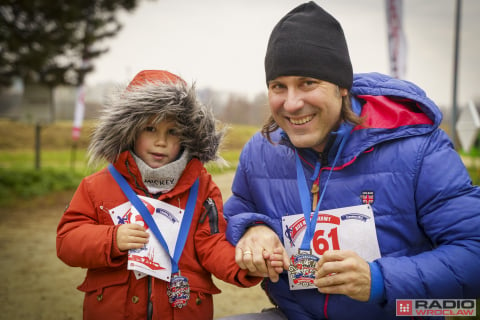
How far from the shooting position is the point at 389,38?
21.8ft

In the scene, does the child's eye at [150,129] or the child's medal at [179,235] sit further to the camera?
the child's eye at [150,129]

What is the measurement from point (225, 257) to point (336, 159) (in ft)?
2.42

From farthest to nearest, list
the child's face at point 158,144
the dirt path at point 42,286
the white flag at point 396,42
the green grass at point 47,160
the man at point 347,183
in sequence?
the white flag at point 396,42 → the dirt path at point 42,286 → the green grass at point 47,160 → the child's face at point 158,144 → the man at point 347,183

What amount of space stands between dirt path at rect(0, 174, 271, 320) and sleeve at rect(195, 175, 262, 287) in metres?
1.97

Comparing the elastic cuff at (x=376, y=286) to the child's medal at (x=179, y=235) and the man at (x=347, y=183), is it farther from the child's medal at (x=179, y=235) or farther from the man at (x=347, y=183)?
the child's medal at (x=179, y=235)

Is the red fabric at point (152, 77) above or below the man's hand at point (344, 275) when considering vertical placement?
above

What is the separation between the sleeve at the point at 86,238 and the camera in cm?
204

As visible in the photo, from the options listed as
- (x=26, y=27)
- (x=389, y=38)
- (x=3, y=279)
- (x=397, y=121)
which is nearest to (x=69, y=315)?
(x=3, y=279)

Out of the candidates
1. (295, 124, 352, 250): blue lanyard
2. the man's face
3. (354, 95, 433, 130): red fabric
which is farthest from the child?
(354, 95, 433, 130): red fabric

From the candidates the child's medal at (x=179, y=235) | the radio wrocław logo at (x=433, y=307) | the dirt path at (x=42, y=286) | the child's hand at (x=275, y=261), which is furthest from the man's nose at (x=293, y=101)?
the dirt path at (x=42, y=286)

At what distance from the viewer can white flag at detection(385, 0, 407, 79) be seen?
21.4 feet

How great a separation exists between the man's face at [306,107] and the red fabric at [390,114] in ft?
0.47

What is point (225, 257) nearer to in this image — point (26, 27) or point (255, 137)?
point (255, 137)

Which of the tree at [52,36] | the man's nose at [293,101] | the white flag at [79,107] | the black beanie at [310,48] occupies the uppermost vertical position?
the black beanie at [310,48]
